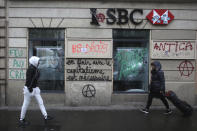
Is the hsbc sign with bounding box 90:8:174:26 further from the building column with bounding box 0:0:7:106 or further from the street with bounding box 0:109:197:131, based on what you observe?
the building column with bounding box 0:0:7:106

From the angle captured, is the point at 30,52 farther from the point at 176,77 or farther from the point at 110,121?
the point at 176,77

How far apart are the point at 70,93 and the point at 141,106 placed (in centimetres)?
269

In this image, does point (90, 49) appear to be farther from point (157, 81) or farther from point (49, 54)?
point (157, 81)

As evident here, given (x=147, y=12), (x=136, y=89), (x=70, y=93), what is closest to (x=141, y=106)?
(x=136, y=89)

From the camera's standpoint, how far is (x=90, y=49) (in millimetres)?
8125

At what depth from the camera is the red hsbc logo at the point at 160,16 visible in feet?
26.6

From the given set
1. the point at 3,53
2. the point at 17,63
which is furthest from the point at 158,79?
the point at 3,53

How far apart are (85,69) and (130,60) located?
1.79m

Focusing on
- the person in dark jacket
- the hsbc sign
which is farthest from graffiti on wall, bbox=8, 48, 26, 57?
the person in dark jacket

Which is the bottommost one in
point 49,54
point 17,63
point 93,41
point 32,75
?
point 32,75

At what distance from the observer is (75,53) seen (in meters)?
8.11

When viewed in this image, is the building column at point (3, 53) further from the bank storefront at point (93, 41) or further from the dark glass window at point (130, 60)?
the dark glass window at point (130, 60)

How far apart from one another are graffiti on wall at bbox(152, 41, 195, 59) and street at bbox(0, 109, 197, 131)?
82.1 inches

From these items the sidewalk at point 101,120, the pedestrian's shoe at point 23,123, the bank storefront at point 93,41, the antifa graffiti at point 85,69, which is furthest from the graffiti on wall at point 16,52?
the pedestrian's shoe at point 23,123
